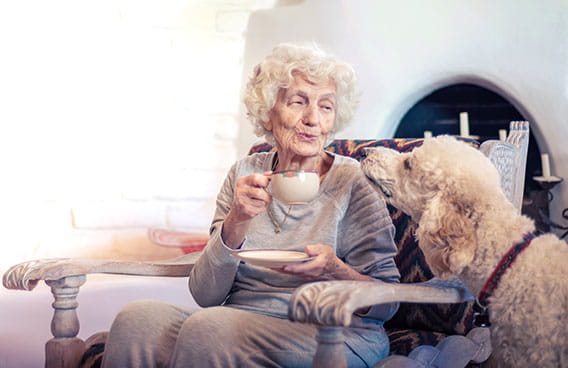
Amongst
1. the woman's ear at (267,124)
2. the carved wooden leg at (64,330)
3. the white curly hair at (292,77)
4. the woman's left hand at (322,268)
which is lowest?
the carved wooden leg at (64,330)

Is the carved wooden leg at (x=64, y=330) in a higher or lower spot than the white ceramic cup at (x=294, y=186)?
lower

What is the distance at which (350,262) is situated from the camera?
1.50 meters

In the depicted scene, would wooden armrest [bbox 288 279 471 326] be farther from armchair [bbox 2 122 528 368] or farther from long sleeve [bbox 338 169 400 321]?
long sleeve [bbox 338 169 400 321]

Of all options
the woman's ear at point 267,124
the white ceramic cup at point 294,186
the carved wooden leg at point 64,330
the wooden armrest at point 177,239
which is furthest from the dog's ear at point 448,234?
the wooden armrest at point 177,239

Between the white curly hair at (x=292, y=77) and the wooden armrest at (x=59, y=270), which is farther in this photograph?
the white curly hair at (x=292, y=77)

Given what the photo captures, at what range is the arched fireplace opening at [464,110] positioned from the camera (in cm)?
322

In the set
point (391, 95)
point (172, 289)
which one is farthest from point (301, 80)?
point (391, 95)

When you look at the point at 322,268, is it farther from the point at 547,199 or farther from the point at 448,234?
the point at 547,199

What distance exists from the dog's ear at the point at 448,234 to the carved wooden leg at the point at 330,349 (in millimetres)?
310

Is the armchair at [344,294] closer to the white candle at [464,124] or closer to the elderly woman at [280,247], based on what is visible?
the elderly woman at [280,247]

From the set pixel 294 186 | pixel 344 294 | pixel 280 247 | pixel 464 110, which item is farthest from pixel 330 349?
pixel 464 110

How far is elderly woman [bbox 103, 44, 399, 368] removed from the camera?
127 cm

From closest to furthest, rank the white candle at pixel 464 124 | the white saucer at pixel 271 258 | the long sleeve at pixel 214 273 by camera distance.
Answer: the white saucer at pixel 271 258 → the long sleeve at pixel 214 273 → the white candle at pixel 464 124

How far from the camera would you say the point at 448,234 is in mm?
1245
